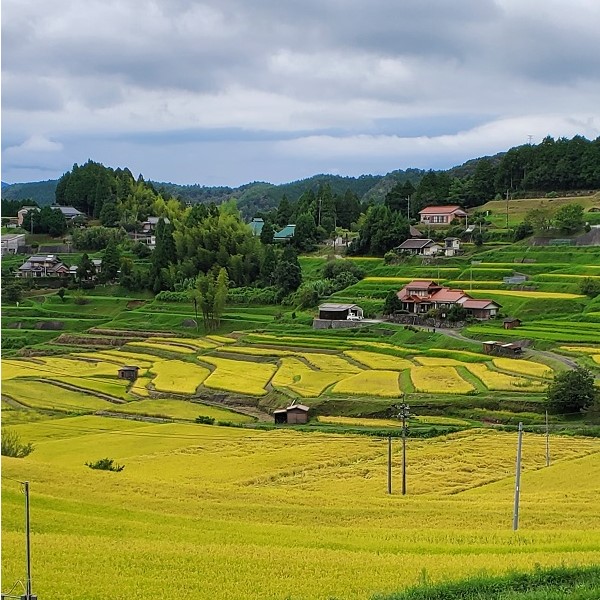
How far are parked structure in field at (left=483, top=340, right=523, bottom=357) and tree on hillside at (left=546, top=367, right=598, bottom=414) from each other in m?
7.98

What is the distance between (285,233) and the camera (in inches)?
2589

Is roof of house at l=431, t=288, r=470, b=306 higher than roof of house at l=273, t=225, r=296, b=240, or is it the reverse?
roof of house at l=273, t=225, r=296, b=240

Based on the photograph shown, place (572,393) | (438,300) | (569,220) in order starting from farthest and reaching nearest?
(569,220) < (438,300) < (572,393)

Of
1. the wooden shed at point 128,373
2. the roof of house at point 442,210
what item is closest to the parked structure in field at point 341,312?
the wooden shed at point 128,373

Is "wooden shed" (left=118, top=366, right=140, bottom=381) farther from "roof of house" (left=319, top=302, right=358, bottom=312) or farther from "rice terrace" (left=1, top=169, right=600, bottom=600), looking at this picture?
"roof of house" (left=319, top=302, right=358, bottom=312)

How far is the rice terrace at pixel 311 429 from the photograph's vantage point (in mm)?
10391

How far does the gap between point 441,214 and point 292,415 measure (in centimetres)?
3804

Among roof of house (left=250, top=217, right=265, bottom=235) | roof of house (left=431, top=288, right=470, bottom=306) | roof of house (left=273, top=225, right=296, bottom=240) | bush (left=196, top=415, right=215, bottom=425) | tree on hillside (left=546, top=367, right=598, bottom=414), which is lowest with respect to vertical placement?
bush (left=196, top=415, right=215, bottom=425)

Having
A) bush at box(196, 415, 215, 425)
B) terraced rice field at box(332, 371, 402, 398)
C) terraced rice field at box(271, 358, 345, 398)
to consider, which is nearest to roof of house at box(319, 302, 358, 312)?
terraced rice field at box(271, 358, 345, 398)

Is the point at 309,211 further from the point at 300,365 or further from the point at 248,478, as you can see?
the point at 248,478

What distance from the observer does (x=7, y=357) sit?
4219 cm

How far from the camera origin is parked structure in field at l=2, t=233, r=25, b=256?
68188 millimetres

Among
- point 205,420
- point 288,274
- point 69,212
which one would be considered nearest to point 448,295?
point 288,274

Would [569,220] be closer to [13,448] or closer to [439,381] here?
Answer: [439,381]
